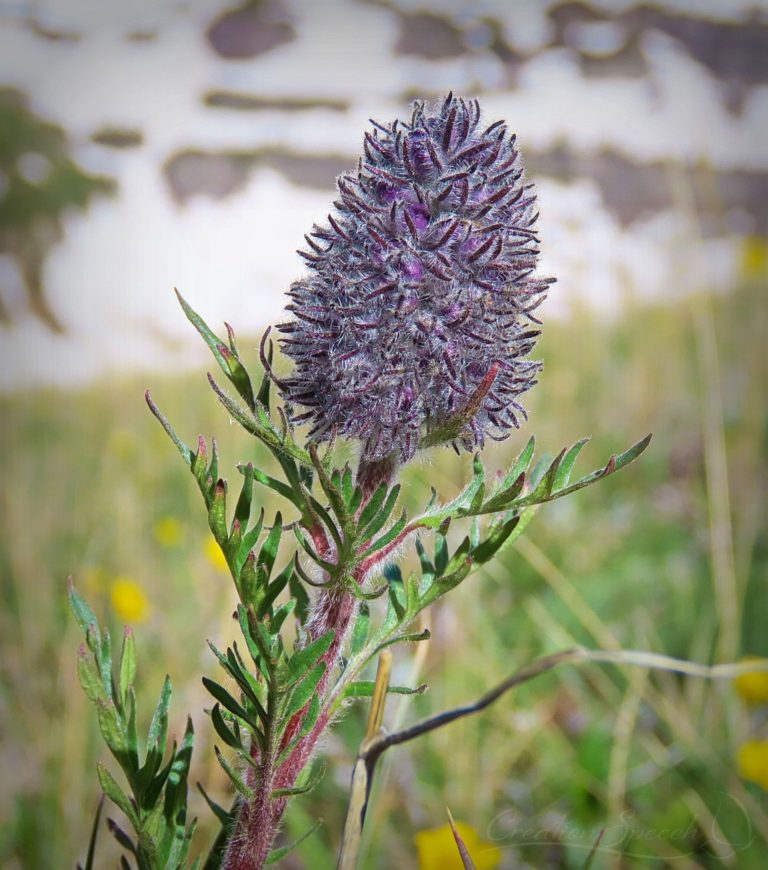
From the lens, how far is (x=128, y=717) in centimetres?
83

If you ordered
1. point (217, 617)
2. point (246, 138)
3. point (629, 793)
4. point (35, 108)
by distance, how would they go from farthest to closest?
point (246, 138) → point (35, 108) → point (217, 617) → point (629, 793)

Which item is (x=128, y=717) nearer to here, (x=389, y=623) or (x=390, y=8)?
(x=389, y=623)

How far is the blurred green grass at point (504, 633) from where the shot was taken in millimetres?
1935

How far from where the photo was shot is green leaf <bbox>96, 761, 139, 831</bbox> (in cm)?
75

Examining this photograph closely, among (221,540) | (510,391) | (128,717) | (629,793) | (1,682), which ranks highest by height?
(510,391)

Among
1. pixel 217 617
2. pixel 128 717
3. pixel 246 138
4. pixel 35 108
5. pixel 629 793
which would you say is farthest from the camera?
pixel 246 138

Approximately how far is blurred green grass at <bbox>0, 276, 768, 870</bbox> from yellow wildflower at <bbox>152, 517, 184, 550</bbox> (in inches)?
1.2

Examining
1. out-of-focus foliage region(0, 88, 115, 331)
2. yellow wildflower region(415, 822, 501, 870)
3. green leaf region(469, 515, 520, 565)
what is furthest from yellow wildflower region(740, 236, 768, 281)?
green leaf region(469, 515, 520, 565)

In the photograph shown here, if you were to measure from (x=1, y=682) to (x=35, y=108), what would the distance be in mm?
5809

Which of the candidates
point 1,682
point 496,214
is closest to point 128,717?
A: point 496,214

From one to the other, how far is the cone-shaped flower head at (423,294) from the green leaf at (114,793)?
0.38 m

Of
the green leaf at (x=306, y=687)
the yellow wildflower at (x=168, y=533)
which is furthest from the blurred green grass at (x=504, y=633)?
the green leaf at (x=306, y=687)

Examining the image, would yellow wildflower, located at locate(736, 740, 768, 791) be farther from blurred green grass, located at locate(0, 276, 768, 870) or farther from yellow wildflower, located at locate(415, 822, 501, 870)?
yellow wildflower, located at locate(415, 822, 501, 870)

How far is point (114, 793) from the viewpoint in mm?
768
